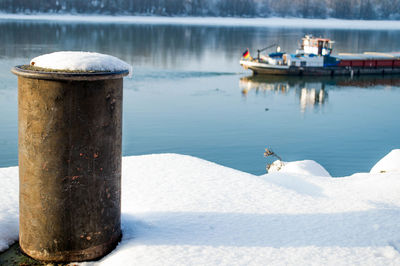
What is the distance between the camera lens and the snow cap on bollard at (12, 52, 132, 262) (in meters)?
4.57

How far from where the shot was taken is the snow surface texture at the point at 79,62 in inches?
184

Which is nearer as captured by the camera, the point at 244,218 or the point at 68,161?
the point at 68,161

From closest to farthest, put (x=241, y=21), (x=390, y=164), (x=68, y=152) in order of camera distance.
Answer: (x=68, y=152)
(x=390, y=164)
(x=241, y=21)

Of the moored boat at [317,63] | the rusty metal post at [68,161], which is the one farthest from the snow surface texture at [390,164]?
the moored boat at [317,63]

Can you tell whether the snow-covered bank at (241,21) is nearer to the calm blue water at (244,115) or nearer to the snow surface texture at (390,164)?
the calm blue water at (244,115)

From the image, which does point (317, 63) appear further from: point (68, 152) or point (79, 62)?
point (68, 152)

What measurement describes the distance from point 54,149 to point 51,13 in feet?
416

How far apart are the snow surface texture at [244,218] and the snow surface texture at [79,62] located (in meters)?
1.70

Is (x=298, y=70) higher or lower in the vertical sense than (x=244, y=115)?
higher

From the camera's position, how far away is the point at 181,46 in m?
59.9

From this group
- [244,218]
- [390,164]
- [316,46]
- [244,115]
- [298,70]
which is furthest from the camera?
[316,46]

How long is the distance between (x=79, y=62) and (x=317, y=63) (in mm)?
39505

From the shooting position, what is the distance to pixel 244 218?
19.0 ft

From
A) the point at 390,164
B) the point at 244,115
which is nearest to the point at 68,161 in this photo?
the point at 390,164
